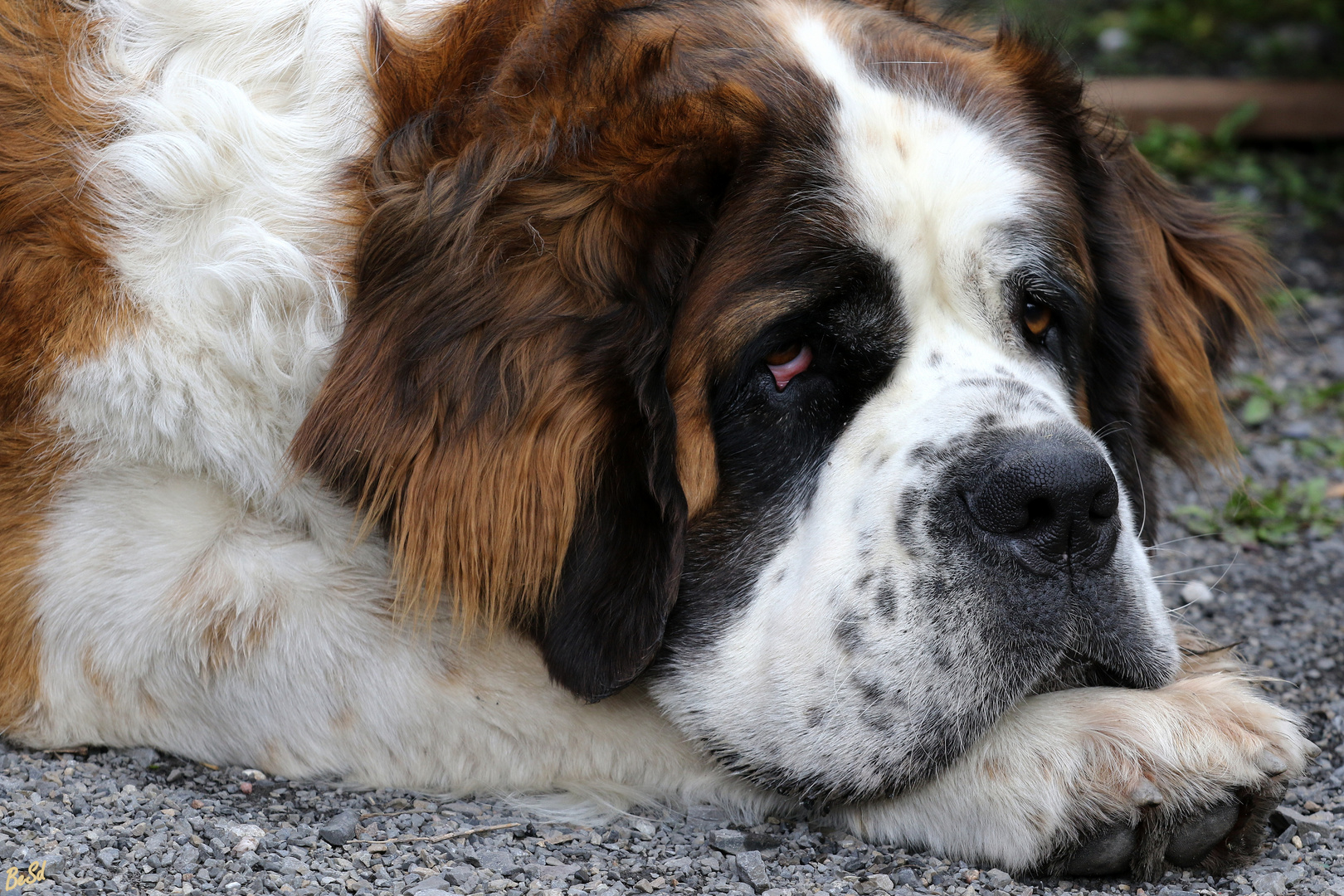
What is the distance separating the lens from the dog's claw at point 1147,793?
6.77ft

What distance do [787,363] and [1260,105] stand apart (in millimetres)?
4660

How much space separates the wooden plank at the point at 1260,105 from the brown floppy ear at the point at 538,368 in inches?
172

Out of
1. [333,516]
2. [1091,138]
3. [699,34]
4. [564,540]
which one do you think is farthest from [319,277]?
[1091,138]

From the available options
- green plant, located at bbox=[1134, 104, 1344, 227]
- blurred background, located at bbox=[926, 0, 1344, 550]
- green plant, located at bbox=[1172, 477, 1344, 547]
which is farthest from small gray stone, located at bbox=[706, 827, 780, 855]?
green plant, located at bbox=[1134, 104, 1344, 227]

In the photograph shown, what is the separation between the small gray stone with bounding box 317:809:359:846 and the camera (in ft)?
7.14

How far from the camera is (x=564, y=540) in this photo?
2.21 meters

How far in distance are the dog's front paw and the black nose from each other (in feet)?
0.89

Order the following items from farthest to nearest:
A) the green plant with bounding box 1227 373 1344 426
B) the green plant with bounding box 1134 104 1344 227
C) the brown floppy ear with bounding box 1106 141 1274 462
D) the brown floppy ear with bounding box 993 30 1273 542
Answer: the green plant with bounding box 1134 104 1344 227 < the green plant with bounding box 1227 373 1344 426 < the brown floppy ear with bounding box 1106 141 1274 462 < the brown floppy ear with bounding box 993 30 1273 542

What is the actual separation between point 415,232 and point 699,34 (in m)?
0.61

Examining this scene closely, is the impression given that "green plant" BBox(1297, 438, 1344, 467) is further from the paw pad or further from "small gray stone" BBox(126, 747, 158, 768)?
"small gray stone" BBox(126, 747, 158, 768)

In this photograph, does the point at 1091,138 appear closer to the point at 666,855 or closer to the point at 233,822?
the point at 666,855

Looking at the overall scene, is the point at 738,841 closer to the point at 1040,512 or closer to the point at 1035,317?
the point at 1040,512

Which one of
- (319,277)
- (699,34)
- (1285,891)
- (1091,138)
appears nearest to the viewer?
(1285,891)

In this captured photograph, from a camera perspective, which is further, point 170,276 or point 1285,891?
point 170,276
